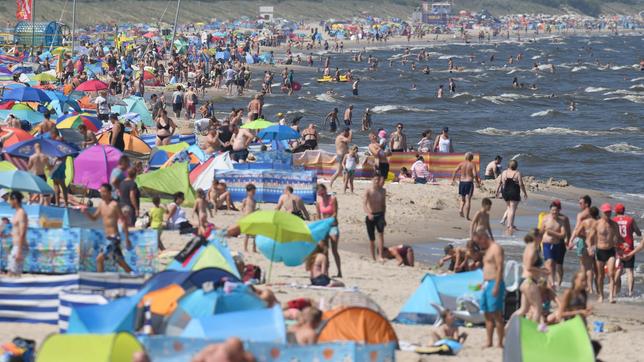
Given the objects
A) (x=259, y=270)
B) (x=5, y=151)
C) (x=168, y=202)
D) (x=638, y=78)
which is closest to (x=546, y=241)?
(x=259, y=270)

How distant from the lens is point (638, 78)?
71750 millimetres

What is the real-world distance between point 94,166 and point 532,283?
8.19 m

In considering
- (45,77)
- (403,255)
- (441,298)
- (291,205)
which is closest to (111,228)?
(291,205)

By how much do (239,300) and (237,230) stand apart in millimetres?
3608

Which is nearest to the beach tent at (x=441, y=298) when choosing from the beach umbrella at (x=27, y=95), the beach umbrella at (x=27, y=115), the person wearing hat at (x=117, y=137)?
the person wearing hat at (x=117, y=137)

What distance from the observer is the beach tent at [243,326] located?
9.59 m

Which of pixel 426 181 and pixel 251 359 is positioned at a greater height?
pixel 251 359

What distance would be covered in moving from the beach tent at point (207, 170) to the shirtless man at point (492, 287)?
8.33 meters

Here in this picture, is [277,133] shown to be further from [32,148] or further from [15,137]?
[32,148]

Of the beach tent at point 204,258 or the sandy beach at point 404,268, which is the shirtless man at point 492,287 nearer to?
the sandy beach at point 404,268

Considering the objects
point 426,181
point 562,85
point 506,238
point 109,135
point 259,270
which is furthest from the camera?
point 562,85

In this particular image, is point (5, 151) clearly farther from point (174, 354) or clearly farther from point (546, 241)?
point (174, 354)

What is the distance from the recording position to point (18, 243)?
13023 mm

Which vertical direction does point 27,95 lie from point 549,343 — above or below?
below
